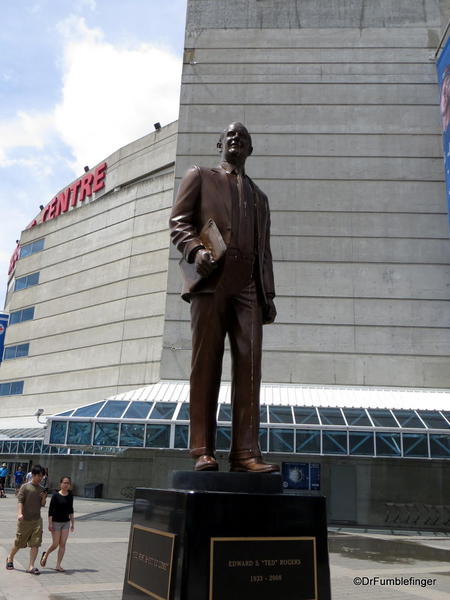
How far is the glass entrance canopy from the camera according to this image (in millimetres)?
18734

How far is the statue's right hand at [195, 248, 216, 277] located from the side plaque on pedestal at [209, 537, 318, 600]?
219 cm

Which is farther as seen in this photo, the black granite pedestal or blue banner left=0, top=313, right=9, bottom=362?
blue banner left=0, top=313, right=9, bottom=362

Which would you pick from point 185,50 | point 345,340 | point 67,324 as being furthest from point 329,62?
point 67,324

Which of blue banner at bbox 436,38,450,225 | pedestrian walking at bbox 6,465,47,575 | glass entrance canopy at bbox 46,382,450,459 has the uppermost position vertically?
blue banner at bbox 436,38,450,225

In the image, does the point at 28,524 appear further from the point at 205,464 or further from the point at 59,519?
the point at 205,464

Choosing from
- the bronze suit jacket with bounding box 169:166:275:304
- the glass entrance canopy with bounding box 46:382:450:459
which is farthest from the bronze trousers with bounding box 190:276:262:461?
the glass entrance canopy with bounding box 46:382:450:459

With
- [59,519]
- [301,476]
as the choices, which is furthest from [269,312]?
[301,476]

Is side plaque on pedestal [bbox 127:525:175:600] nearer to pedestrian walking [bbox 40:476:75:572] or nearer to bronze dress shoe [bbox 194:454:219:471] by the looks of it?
bronze dress shoe [bbox 194:454:219:471]

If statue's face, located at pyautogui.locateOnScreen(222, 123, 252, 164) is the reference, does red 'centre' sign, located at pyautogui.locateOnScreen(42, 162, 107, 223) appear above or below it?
above

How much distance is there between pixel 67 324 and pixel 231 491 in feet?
112

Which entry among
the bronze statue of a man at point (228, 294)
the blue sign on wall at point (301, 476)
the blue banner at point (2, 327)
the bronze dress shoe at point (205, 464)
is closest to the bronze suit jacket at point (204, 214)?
the bronze statue of a man at point (228, 294)

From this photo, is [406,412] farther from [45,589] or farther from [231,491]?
[231,491]

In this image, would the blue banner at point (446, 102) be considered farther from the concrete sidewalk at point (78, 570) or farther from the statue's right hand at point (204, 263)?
the statue's right hand at point (204, 263)

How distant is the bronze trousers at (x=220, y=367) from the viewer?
16.0 ft
